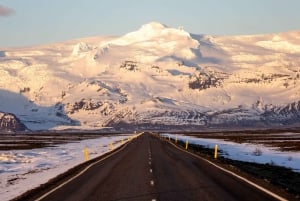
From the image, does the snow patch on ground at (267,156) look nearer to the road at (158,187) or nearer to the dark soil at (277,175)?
the dark soil at (277,175)

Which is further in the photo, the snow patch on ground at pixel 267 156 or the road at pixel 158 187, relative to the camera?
the snow patch on ground at pixel 267 156

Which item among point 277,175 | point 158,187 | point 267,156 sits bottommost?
point 158,187

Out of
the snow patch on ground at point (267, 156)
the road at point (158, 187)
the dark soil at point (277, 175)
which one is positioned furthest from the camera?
the snow patch on ground at point (267, 156)

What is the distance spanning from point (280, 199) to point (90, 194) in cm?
731

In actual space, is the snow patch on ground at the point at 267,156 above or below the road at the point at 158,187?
above

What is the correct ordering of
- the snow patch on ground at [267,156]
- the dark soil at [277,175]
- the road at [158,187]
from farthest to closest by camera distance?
the snow patch on ground at [267,156] < the dark soil at [277,175] < the road at [158,187]

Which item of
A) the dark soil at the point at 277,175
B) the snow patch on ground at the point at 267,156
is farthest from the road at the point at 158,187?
the snow patch on ground at the point at 267,156

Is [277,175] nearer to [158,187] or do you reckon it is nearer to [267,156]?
[158,187]

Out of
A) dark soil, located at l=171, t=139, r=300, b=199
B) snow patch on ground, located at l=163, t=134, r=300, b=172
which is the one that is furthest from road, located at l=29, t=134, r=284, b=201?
snow patch on ground, located at l=163, t=134, r=300, b=172

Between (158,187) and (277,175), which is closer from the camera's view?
(158,187)

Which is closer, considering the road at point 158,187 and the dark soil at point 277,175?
the road at point 158,187

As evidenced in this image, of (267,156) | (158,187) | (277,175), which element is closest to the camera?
(158,187)

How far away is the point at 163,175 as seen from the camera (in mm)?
30312

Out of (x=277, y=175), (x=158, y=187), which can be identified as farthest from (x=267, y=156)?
(x=158, y=187)
